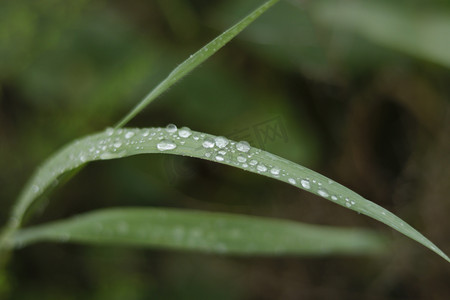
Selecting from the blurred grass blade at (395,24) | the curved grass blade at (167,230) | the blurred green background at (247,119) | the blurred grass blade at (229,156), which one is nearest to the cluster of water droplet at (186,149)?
the blurred grass blade at (229,156)

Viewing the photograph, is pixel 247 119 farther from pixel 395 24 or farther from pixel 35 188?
pixel 35 188

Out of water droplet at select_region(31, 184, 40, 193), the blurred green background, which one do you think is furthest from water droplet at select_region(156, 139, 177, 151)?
the blurred green background

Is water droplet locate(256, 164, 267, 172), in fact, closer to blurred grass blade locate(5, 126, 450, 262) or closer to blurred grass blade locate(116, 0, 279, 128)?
blurred grass blade locate(5, 126, 450, 262)

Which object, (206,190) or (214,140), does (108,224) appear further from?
(206,190)

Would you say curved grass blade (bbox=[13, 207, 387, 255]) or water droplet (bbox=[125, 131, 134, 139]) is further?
curved grass blade (bbox=[13, 207, 387, 255])

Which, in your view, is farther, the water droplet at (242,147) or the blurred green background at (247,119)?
the blurred green background at (247,119)

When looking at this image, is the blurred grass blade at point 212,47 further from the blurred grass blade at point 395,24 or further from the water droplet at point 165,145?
the blurred grass blade at point 395,24

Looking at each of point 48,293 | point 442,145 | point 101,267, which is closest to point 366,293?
point 442,145
